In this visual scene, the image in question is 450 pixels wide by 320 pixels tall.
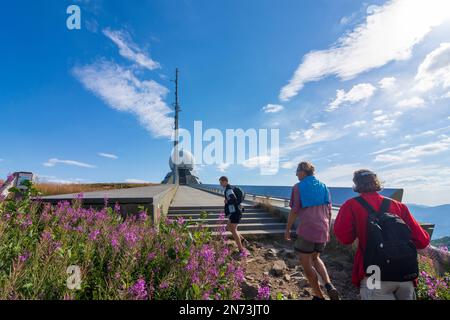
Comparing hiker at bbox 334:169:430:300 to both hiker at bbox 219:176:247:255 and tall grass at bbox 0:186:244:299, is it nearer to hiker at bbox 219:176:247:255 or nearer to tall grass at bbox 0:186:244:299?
tall grass at bbox 0:186:244:299

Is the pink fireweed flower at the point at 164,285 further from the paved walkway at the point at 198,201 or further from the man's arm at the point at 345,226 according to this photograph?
the paved walkway at the point at 198,201

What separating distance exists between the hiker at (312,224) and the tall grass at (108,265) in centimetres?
121

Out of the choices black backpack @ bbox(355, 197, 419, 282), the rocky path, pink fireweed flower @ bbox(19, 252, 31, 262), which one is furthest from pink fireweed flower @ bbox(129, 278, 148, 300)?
black backpack @ bbox(355, 197, 419, 282)

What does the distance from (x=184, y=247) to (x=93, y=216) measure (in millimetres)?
2304

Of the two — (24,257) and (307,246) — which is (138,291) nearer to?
(24,257)

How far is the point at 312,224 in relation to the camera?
347 centimetres

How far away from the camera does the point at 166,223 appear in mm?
4590

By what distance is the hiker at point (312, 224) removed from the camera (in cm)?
348

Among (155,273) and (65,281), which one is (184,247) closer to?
(155,273)

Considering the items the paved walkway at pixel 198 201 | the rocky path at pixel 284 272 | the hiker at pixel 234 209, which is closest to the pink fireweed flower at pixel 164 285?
the rocky path at pixel 284 272

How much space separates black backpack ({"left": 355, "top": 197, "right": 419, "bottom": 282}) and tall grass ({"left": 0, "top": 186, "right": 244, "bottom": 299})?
1470mm

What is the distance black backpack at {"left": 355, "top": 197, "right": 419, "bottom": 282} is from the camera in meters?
2.14

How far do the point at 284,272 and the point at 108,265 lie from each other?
3.47m
